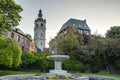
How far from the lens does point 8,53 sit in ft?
71.9

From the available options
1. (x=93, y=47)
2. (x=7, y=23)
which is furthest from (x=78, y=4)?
(x=93, y=47)

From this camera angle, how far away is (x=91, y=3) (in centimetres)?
1997

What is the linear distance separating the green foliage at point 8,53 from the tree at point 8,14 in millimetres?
5281

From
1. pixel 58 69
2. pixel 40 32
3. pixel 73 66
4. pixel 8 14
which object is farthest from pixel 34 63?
pixel 40 32

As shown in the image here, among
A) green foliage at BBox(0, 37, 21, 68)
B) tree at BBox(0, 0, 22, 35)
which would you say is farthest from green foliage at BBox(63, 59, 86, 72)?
tree at BBox(0, 0, 22, 35)

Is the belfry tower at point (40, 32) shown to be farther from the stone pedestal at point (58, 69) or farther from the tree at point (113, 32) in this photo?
the stone pedestal at point (58, 69)

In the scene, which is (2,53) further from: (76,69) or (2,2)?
(76,69)

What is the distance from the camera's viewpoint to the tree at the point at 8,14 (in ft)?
52.0

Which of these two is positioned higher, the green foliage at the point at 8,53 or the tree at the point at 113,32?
the tree at the point at 113,32

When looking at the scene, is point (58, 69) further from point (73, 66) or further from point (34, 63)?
point (73, 66)

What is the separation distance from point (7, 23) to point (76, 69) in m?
17.0

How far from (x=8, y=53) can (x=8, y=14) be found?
22.8 feet

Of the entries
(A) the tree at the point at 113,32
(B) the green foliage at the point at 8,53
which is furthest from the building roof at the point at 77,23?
(B) the green foliage at the point at 8,53

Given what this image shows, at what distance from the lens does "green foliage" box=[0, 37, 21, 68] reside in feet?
70.4
